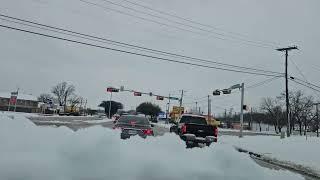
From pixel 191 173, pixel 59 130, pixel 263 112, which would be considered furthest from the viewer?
pixel 263 112

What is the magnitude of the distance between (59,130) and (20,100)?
14687cm

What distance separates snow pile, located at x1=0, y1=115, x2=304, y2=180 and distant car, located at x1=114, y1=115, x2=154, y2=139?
11.6 metres

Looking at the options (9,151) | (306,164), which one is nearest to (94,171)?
(9,151)

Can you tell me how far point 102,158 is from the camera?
4.69 meters

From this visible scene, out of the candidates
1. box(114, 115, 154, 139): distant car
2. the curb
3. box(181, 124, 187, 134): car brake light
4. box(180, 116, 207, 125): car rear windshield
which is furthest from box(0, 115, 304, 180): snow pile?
box(180, 116, 207, 125): car rear windshield

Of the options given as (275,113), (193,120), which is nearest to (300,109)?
(275,113)

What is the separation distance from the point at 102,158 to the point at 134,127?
1298 centimetres

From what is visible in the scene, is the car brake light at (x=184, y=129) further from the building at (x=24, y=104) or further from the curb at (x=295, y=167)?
the building at (x=24, y=104)

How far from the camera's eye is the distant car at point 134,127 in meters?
17.3

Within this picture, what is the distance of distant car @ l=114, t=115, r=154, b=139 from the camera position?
56.7 ft

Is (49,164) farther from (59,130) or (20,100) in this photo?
(20,100)

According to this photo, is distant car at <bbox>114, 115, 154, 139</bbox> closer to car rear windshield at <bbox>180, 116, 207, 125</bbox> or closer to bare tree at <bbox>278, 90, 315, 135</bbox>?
car rear windshield at <bbox>180, 116, 207, 125</bbox>

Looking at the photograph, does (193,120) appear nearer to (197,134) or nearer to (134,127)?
(197,134)

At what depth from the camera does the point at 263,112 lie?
405ft
